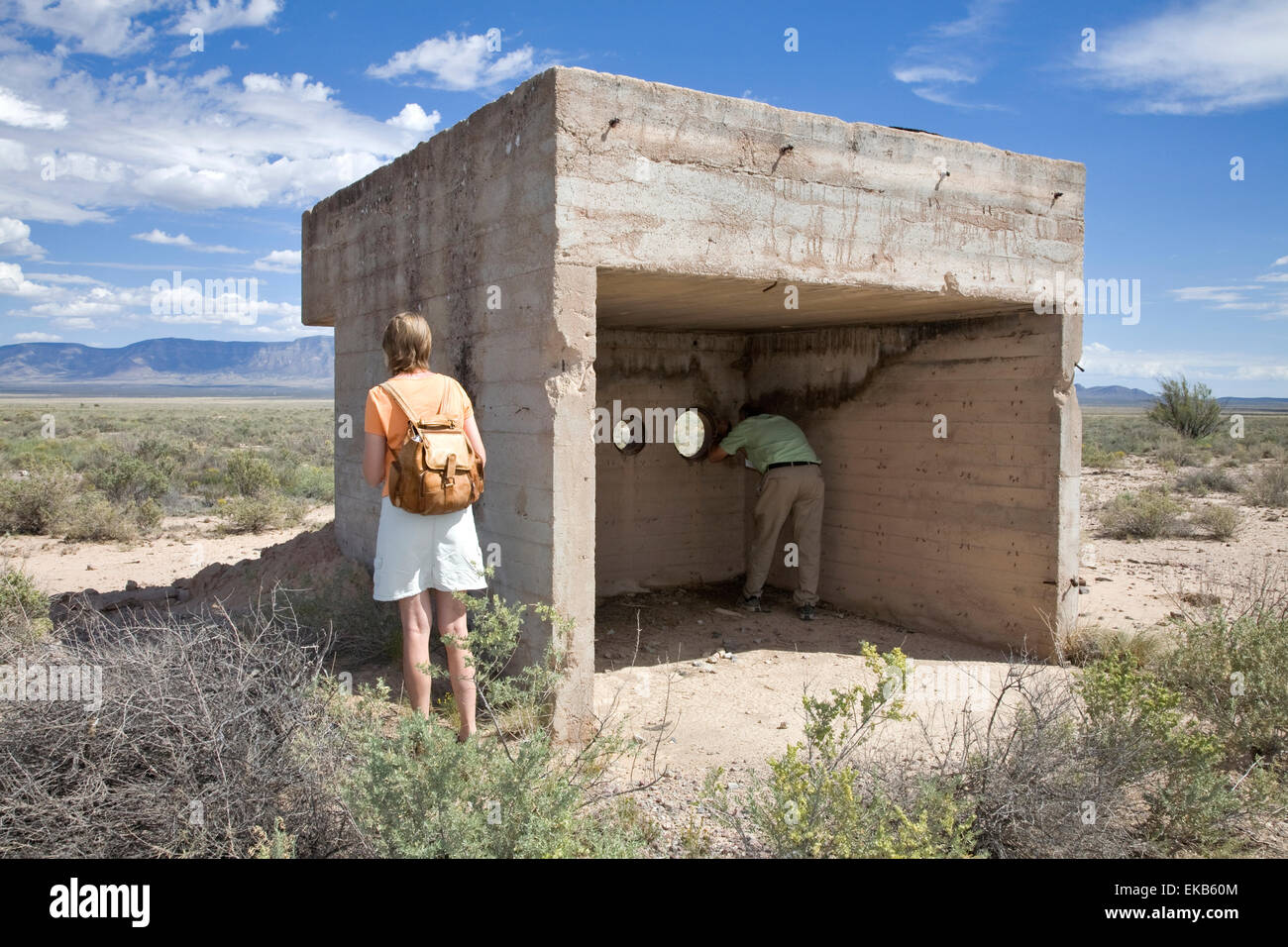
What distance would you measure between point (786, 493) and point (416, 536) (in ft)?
15.0

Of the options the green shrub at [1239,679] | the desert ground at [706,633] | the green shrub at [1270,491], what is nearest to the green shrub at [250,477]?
the desert ground at [706,633]

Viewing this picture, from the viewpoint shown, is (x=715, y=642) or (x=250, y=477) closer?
(x=715, y=642)

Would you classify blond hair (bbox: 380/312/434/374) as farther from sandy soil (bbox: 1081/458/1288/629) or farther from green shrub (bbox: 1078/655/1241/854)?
sandy soil (bbox: 1081/458/1288/629)

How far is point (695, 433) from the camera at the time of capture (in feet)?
31.0

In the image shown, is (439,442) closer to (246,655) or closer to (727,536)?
(246,655)

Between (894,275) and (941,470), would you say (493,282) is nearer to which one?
(894,275)

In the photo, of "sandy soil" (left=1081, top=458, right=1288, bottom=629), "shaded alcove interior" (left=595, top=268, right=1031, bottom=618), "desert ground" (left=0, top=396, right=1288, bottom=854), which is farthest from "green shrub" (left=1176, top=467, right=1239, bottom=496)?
"shaded alcove interior" (left=595, top=268, right=1031, bottom=618)

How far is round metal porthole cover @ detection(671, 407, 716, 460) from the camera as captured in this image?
30.4 feet

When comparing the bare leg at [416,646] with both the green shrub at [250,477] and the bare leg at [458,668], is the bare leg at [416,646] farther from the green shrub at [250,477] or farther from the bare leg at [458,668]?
the green shrub at [250,477]

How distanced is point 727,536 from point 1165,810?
5851 mm

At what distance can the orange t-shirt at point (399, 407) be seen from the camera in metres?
3.99

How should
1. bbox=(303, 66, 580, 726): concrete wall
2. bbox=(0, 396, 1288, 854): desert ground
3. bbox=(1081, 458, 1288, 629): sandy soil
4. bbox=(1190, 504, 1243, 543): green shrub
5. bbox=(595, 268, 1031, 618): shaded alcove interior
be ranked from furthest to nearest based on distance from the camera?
1. bbox=(1190, 504, 1243, 543): green shrub
2. bbox=(1081, 458, 1288, 629): sandy soil
3. bbox=(595, 268, 1031, 618): shaded alcove interior
4. bbox=(0, 396, 1288, 854): desert ground
5. bbox=(303, 66, 580, 726): concrete wall

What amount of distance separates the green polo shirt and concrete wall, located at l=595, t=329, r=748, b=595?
107 centimetres

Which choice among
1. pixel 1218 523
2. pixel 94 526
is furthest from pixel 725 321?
pixel 94 526
